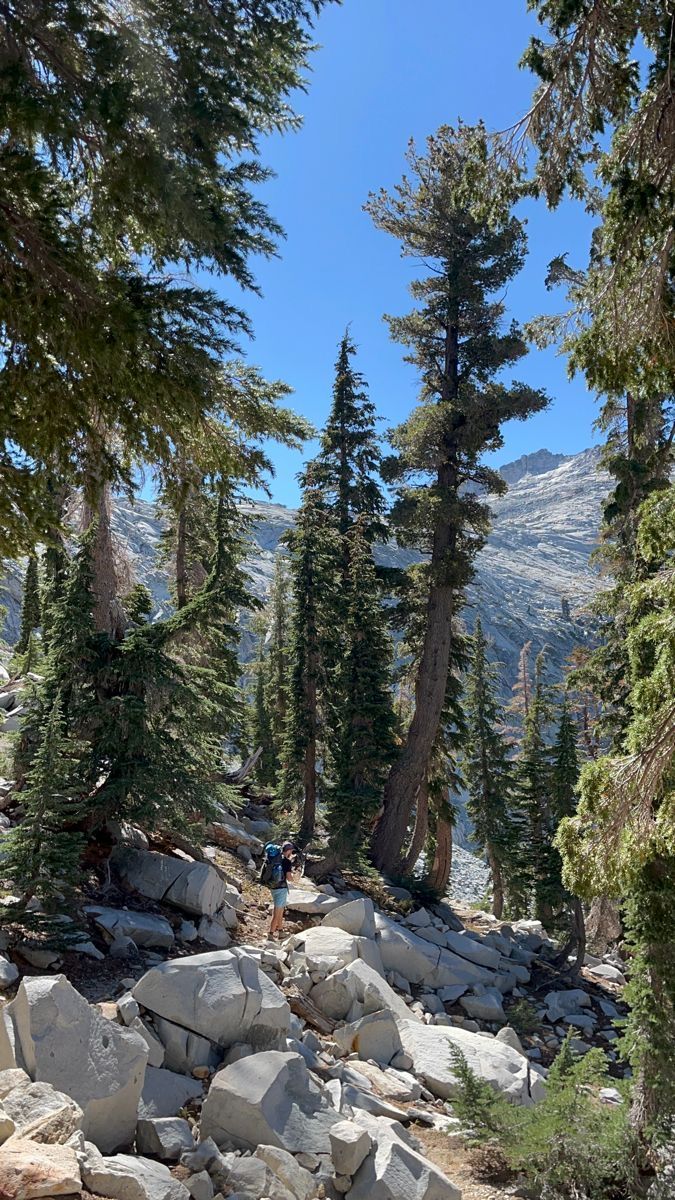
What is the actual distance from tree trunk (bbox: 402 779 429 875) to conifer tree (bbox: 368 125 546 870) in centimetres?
50

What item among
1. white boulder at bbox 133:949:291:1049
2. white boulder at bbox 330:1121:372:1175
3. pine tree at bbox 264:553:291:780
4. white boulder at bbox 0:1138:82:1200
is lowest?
white boulder at bbox 330:1121:372:1175

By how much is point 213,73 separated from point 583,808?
6650 millimetres

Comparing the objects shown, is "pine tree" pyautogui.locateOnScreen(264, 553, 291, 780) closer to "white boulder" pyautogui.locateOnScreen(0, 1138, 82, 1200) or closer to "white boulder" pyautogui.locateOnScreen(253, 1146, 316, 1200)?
"white boulder" pyautogui.locateOnScreen(253, 1146, 316, 1200)

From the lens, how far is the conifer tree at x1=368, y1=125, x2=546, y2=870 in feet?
60.4

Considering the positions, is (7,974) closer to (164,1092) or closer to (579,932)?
(164,1092)

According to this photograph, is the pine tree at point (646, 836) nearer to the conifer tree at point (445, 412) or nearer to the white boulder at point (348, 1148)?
the white boulder at point (348, 1148)

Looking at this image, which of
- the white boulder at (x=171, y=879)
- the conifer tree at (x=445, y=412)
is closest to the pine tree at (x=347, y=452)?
the conifer tree at (x=445, y=412)

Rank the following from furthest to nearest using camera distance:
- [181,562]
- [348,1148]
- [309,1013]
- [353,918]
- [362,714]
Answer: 1. [181,562]
2. [362,714]
3. [353,918]
4. [309,1013]
5. [348,1148]

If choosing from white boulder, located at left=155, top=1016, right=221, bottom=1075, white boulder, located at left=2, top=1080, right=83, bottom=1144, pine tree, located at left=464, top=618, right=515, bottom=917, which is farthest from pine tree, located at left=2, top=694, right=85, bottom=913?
pine tree, located at left=464, top=618, right=515, bottom=917

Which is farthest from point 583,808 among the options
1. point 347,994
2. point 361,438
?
point 361,438

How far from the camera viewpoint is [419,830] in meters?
19.3

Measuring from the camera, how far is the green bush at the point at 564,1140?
6.91 metres

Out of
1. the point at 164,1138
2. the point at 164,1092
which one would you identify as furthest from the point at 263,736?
the point at 164,1138

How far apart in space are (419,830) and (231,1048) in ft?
40.9
